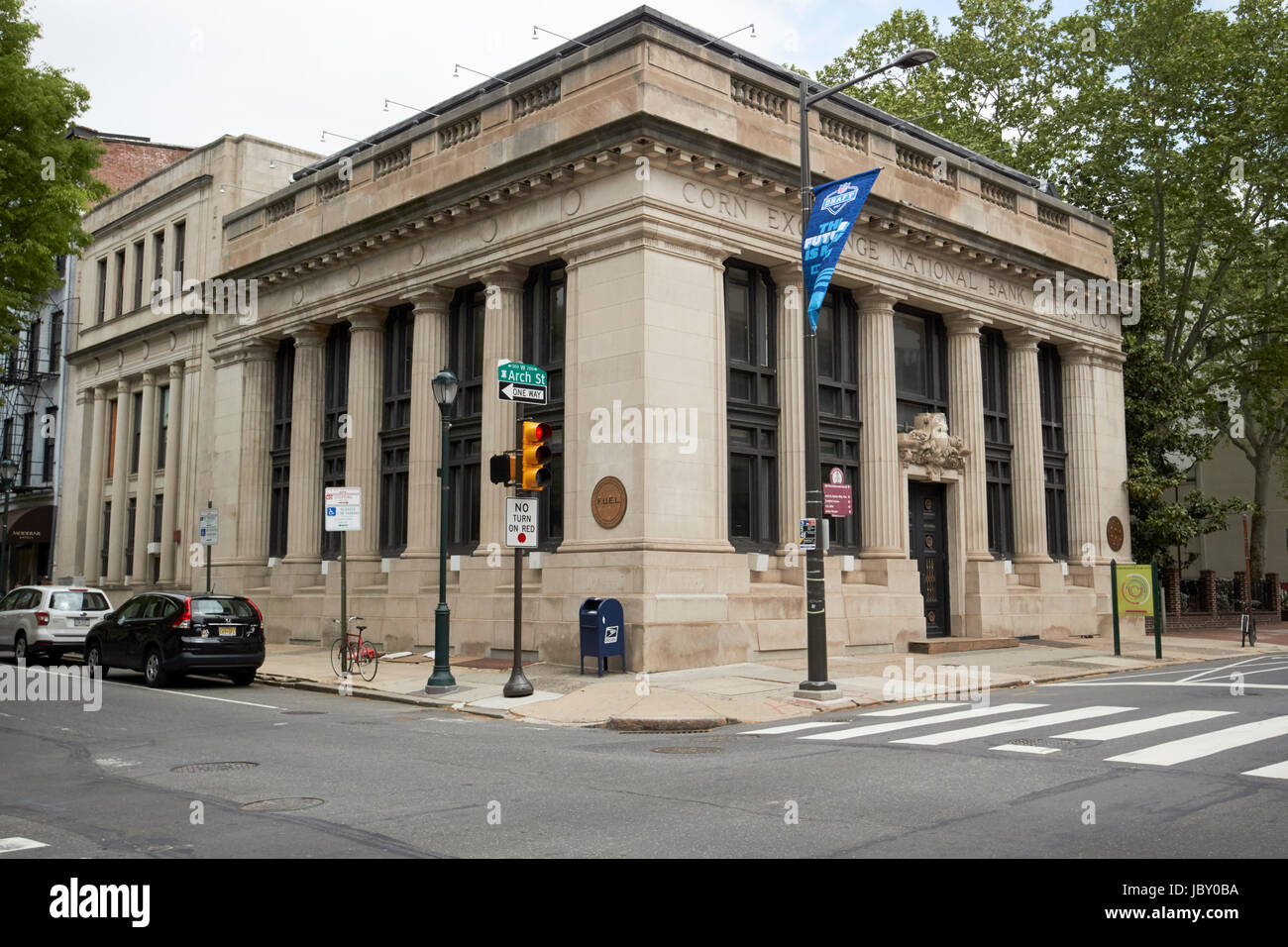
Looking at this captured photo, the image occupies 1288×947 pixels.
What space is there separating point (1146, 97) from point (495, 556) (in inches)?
1038

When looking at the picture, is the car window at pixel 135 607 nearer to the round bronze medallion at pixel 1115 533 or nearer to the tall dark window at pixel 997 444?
the tall dark window at pixel 997 444

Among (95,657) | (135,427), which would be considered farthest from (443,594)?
(135,427)

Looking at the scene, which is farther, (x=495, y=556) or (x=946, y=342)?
(x=946, y=342)

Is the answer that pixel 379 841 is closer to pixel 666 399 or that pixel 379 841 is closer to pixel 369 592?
pixel 666 399

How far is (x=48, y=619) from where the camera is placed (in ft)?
77.1

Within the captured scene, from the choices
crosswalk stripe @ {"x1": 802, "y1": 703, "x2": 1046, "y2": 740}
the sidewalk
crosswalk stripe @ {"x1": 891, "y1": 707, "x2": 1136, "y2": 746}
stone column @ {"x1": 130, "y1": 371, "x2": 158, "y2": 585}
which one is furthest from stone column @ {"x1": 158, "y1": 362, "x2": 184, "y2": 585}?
crosswalk stripe @ {"x1": 891, "y1": 707, "x2": 1136, "y2": 746}

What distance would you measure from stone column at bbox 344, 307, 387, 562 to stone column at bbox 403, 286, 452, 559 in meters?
1.75

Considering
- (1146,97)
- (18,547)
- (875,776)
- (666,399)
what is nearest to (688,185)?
(666,399)

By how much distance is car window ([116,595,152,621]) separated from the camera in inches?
789

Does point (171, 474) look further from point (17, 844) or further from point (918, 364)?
point (17, 844)

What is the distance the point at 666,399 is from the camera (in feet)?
67.4

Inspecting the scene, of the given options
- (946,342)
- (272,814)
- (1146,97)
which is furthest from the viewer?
(1146,97)

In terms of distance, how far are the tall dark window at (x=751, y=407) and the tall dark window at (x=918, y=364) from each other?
4.65 meters

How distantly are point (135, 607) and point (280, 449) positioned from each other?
1123 centimetres
